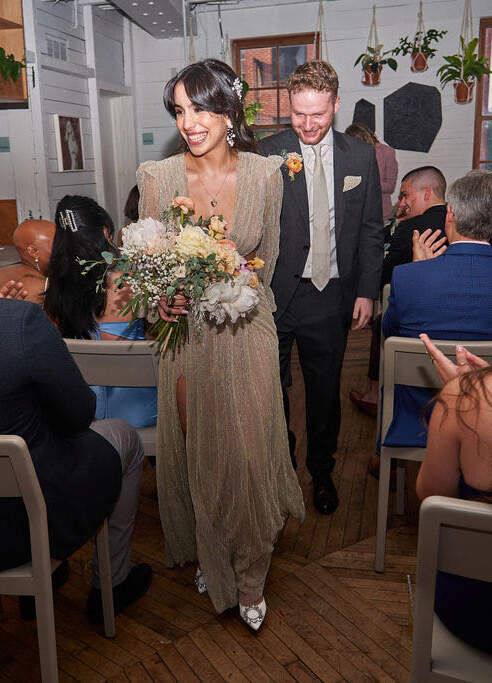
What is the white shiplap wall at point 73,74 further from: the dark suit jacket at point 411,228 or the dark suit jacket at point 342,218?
the dark suit jacket at point 342,218

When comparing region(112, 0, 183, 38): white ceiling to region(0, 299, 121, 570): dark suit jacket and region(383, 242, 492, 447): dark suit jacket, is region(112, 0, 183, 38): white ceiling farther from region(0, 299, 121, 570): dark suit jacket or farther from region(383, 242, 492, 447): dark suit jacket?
region(0, 299, 121, 570): dark suit jacket

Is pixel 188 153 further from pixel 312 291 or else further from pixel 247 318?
pixel 312 291

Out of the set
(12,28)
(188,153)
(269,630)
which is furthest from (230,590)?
(12,28)

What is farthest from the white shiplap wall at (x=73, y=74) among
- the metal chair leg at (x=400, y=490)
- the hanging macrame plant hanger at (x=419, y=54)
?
the metal chair leg at (x=400, y=490)

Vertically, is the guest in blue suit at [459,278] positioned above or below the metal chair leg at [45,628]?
above

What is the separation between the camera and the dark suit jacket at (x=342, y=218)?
2.63 meters

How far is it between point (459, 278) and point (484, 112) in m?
5.76

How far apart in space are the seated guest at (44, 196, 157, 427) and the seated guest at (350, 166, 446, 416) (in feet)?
5.72

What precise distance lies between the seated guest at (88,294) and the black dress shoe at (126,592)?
0.55 meters

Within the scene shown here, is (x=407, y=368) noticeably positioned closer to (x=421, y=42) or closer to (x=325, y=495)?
(x=325, y=495)

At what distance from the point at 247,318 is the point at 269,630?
3.35ft

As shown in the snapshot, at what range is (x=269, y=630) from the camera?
205cm

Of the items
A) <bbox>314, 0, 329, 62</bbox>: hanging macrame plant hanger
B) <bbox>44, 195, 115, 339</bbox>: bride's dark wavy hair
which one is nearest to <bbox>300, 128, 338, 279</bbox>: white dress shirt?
<bbox>44, 195, 115, 339</bbox>: bride's dark wavy hair

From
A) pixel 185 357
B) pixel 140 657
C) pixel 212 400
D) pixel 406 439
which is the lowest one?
pixel 140 657
